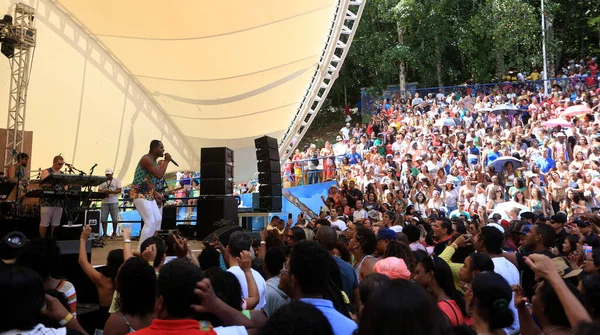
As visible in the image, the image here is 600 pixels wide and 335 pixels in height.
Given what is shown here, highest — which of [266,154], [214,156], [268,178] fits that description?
[266,154]

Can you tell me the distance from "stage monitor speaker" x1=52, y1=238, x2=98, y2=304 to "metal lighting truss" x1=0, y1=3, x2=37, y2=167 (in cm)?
448

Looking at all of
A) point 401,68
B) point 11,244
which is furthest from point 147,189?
point 401,68

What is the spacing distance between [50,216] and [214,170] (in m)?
2.92

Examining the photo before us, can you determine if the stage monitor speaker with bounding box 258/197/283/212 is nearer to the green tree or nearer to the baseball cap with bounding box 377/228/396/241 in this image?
the baseball cap with bounding box 377/228/396/241

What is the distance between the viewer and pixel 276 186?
11.5 metres

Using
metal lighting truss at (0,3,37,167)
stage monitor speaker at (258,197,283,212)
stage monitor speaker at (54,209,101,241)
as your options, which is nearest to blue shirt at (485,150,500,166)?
stage monitor speaker at (258,197,283,212)

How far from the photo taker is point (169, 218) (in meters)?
11.0

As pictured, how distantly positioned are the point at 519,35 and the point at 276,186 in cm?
2040

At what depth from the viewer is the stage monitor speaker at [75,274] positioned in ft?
18.1

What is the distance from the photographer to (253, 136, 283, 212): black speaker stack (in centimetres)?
1123

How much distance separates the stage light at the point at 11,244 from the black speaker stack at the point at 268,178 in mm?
6951

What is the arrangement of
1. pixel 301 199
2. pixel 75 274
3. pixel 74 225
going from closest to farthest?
pixel 75 274, pixel 74 225, pixel 301 199

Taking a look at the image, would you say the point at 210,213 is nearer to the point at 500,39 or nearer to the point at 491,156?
the point at 491,156

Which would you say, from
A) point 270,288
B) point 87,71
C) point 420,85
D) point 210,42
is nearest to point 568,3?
point 420,85
